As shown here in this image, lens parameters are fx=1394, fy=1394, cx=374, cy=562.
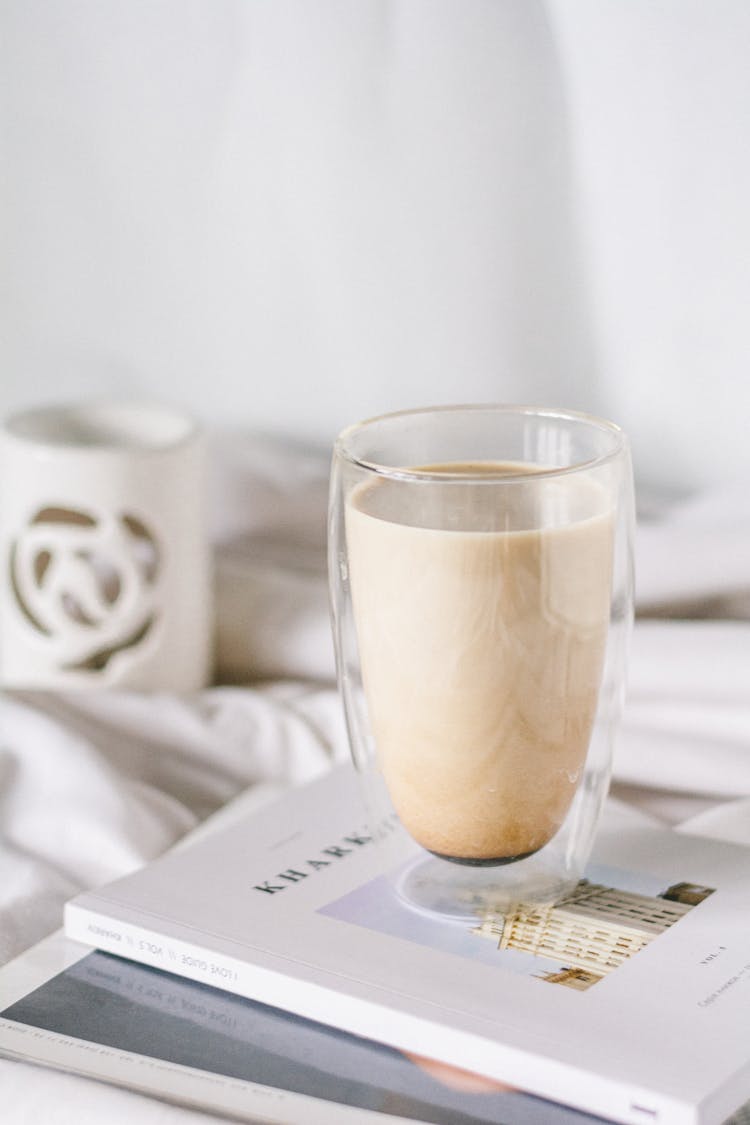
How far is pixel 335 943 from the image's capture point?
598 millimetres

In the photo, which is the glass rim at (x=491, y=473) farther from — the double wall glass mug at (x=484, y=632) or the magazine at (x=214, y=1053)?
the magazine at (x=214, y=1053)

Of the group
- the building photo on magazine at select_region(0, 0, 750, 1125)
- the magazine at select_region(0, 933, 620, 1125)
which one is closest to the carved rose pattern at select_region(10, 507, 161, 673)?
the building photo on magazine at select_region(0, 0, 750, 1125)

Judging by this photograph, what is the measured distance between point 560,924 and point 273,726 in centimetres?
31

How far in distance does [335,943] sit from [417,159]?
64 centimetres

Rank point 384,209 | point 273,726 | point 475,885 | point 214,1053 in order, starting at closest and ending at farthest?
1. point 214,1053
2. point 475,885
3. point 273,726
4. point 384,209

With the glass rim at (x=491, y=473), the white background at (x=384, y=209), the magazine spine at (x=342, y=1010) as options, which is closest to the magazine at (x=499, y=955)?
the magazine spine at (x=342, y=1010)

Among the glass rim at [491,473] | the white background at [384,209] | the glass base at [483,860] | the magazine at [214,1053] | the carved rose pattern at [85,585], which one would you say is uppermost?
the white background at [384,209]

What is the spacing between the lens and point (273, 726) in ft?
2.92

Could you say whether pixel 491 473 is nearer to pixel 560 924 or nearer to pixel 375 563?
pixel 375 563

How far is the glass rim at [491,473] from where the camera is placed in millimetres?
584

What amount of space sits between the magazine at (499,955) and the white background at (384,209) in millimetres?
437

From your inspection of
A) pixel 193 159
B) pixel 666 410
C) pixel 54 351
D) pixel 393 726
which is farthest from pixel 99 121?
pixel 393 726

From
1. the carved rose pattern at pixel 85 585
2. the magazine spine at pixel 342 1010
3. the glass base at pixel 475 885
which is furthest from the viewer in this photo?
the carved rose pattern at pixel 85 585

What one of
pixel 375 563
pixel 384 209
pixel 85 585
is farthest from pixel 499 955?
pixel 384 209
